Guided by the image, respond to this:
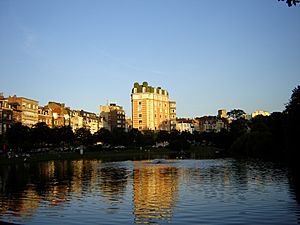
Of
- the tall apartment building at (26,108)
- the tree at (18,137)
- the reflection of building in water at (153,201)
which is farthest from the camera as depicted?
the tall apartment building at (26,108)

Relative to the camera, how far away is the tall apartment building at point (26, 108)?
515ft

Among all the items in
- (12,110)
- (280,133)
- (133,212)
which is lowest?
(133,212)

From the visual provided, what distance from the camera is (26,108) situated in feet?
531

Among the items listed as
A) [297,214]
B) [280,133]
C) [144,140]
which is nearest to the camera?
[297,214]

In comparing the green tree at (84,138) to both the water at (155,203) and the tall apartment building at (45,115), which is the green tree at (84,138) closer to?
the tall apartment building at (45,115)

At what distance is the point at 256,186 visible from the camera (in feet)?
122

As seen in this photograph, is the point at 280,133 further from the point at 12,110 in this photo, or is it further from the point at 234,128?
the point at 12,110

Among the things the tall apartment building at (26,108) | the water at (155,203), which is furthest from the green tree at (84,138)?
the water at (155,203)

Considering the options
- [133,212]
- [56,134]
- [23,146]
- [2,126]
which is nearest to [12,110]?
[2,126]

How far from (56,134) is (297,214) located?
391ft

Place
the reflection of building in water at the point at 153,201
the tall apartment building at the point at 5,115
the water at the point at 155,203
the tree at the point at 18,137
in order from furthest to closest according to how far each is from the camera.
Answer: the tall apartment building at the point at 5,115
the tree at the point at 18,137
the reflection of building in water at the point at 153,201
the water at the point at 155,203

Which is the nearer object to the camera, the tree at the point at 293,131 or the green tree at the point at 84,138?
the tree at the point at 293,131

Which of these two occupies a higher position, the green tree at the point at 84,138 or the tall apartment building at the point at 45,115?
the tall apartment building at the point at 45,115

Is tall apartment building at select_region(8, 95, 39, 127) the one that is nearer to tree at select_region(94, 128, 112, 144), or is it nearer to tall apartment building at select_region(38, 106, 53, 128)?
tall apartment building at select_region(38, 106, 53, 128)
